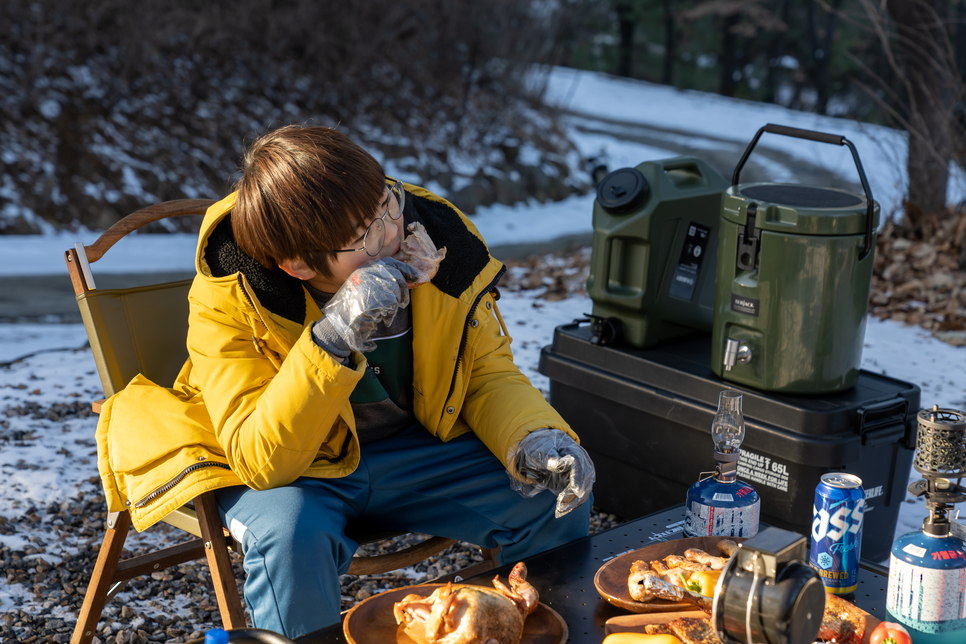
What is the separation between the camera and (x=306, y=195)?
5.90 feet

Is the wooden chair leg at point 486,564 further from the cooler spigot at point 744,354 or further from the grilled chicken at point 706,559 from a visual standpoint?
the cooler spigot at point 744,354

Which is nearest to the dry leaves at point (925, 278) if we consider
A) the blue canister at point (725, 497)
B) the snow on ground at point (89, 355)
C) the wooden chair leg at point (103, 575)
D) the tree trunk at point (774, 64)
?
the snow on ground at point (89, 355)

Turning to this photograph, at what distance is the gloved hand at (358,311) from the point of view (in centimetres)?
175

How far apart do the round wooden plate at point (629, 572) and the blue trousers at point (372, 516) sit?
1.25 ft

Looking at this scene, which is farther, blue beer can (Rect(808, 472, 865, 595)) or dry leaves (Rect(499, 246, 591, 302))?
dry leaves (Rect(499, 246, 591, 302))

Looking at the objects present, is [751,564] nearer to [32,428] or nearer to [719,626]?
[719,626]

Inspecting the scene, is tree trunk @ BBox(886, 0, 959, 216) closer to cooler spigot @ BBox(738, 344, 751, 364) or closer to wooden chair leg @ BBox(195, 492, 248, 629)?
cooler spigot @ BBox(738, 344, 751, 364)

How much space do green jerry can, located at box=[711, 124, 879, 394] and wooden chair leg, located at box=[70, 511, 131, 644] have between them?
173cm

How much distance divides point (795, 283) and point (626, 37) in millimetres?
24863

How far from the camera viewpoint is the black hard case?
2518 millimetres

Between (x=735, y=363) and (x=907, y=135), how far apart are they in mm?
5221

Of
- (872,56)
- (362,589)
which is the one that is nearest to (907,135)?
(362,589)

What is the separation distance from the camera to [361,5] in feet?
33.1

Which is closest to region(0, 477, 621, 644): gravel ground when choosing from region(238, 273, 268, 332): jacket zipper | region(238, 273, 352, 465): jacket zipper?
region(238, 273, 352, 465): jacket zipper
